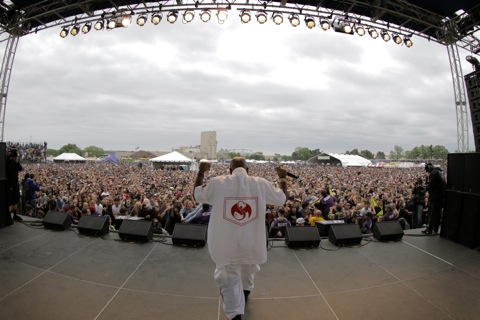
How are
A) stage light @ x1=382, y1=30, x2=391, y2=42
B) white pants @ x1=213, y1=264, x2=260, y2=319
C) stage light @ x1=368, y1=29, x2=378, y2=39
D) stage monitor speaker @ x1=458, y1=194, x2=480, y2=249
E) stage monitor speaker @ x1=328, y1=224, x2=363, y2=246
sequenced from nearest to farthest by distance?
1. white pants @ x1=213, y1=264, x2=260, y2=319
2. stage monitor speaker @ x1=458, y1=194, x2=480, y2=249
3. stage monitor speaker @ x1=328, y1=224, x2=363, y2=246
4. stage light @ x1=368, y1=29, x2=378, y2=39
5. stage light @ x1=382, y1=30, x2=391, y2=42

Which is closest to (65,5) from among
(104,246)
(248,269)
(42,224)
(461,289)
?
(42,224)

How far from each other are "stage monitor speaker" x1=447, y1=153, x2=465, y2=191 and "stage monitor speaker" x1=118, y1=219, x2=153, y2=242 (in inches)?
206

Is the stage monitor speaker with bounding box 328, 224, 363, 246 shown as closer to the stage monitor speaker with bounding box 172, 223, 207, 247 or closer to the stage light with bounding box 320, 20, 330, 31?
the stage monitor speaker with bounding box 172, 223, 207, 247

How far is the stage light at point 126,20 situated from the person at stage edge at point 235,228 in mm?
6338

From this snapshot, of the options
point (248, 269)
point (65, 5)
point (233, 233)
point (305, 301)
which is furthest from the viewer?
point (65, 5)

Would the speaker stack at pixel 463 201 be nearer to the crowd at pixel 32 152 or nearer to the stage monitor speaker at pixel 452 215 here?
the stage monitor speaker at pixel 452 215

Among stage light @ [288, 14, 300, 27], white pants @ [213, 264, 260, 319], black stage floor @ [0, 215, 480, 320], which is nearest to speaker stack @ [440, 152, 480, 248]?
black stage floor @ [0, 215, 480, 320]

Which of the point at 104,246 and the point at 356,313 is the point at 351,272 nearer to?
the point at 356,313

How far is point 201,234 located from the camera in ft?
13.4

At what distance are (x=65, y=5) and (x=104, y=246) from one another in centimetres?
615

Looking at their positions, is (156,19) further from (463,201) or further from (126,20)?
(463,201)

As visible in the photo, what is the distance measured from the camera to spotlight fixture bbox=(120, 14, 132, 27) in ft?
21.8

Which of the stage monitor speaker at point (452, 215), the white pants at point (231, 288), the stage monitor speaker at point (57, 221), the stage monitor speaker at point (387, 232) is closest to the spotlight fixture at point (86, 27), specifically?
the stage monitor speaker at point (57, 221)

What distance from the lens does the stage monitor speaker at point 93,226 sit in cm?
440
